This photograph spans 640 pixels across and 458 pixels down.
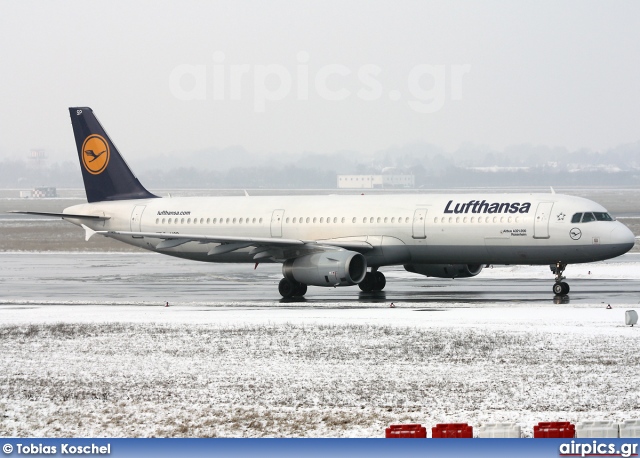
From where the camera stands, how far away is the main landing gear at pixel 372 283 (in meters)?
36.6

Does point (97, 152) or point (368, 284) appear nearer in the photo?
point (368, 284)

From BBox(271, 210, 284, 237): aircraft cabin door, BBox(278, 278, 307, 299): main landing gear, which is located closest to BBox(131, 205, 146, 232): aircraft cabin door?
BBox(271, 210, 284, 237): aircraft cabin door

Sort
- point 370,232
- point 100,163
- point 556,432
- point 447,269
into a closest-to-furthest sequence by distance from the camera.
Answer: point 556,432 < point 370,232 < point 447,269 < point 100,163

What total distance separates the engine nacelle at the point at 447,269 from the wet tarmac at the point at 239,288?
1.77 ft

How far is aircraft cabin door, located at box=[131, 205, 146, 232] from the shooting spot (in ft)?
136

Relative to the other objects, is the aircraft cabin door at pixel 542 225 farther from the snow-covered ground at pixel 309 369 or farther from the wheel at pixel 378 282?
the wheel at pixel 378 282

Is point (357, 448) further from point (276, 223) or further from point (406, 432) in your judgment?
point (276, 223)

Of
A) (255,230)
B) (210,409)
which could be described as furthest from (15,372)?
(255,230)

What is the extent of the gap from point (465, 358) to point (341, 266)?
1387 cm

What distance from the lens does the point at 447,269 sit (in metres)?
37.2

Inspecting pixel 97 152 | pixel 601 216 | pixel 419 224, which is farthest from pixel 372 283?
pixel 97 152

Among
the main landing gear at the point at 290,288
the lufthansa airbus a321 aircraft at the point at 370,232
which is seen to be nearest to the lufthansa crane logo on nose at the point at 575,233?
the lufthansa airbus a321 aircraft at the point at 370,232

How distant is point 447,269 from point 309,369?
19.3 meters

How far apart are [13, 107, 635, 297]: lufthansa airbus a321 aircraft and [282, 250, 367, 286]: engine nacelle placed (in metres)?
0.03
